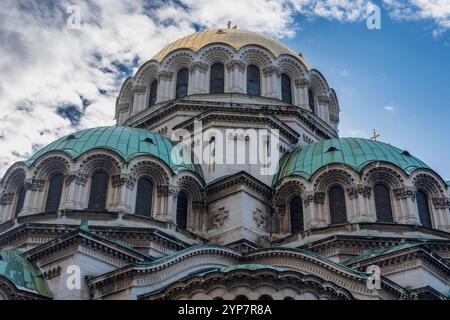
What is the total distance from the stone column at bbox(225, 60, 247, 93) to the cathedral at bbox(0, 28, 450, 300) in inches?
2.7

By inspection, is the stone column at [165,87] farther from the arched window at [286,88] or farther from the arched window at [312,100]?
the arched window at [312,100]

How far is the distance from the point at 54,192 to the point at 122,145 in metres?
3.17

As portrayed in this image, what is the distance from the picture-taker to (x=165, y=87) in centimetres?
3200

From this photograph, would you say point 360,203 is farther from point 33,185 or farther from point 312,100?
point 33,185

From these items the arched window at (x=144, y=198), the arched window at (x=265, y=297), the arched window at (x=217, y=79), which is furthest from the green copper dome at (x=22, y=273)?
the arched window at (x=217, y=79)

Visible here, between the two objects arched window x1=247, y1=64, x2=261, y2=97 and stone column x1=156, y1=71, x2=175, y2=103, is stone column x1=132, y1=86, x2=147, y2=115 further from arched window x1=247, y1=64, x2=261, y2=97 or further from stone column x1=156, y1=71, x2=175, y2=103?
arched window x1=247, y1=64, x2=261, y2=97

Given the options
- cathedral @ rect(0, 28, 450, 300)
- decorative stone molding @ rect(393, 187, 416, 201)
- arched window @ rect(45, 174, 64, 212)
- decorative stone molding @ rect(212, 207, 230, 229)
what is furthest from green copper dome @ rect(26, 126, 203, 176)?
Answer: decorative stone molding @ rect(393, 187, 416, 201)

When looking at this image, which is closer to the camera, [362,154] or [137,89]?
[362,154]

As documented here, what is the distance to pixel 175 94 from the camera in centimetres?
3180

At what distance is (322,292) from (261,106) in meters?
13.0

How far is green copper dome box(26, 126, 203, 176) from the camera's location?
977 inches

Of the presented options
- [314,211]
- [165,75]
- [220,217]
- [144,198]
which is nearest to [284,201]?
[314,211]
